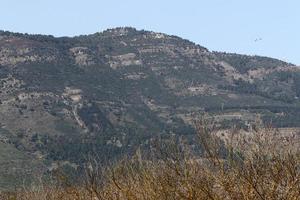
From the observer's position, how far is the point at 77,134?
647ft

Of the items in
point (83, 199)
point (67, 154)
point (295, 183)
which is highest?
point (295, 183)

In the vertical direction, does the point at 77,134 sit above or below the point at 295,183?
below

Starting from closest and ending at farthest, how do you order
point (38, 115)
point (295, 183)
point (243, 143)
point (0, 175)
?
point (295, 183)
point (243, 143)
point (0, 175)
point (38, 115)

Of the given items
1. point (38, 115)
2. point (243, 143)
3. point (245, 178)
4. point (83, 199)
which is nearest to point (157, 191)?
point (243, 143)

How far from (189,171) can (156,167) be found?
4084 mm

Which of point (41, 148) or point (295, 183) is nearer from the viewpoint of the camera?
point (295, 183)

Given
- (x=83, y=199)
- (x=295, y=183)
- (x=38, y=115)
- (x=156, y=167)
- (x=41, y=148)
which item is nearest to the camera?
(x=295, y=183)

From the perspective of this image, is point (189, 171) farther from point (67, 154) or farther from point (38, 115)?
point (38, 115)

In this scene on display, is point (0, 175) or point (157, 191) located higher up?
point (157, 191)

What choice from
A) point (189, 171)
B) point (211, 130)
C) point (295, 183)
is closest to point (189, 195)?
point (189, 171)

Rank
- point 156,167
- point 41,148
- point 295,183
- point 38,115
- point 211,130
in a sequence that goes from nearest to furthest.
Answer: point 295,183
point 211,130
point 156,167
point 41,148
point 38,115

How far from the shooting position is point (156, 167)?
22.4 metres

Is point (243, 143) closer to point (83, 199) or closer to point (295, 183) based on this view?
point (295, 183)

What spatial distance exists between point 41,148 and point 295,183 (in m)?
156
